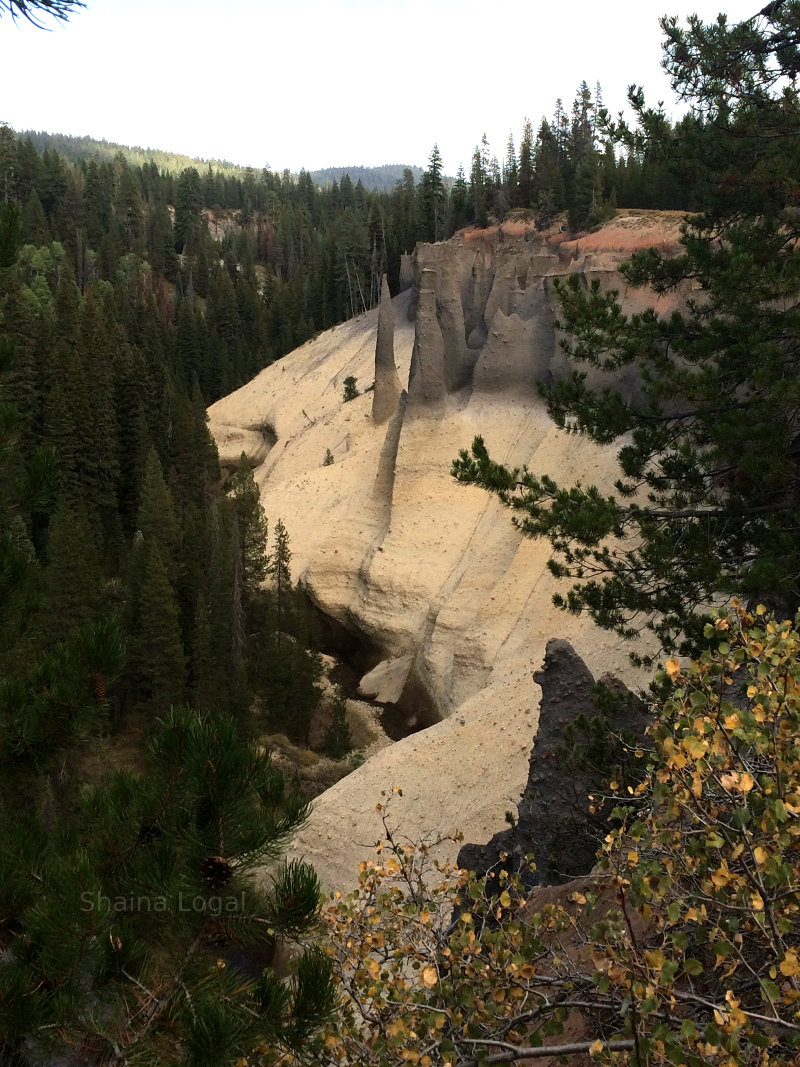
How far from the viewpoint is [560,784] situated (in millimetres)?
10453

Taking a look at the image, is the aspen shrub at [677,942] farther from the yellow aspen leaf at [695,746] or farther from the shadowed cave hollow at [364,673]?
the shadowed cave hollow at [364,673]

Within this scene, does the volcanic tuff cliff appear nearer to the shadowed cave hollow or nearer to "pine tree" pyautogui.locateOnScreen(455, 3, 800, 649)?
the shadowed cave hollow

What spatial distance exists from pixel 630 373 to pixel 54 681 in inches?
759

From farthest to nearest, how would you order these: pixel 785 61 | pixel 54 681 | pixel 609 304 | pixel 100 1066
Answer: pixel 609 304, pixel 785 61, pixel 54 681, pixel 100 1066

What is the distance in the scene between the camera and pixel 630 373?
21.7 m

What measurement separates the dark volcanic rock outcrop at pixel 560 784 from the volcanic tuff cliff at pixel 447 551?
3045 mm

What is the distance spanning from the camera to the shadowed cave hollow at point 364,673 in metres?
21.3

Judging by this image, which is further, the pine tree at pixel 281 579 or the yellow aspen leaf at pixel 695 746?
the pine tree at pixel 281 579

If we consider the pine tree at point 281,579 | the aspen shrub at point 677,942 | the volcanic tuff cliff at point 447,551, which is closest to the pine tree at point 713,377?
the aspen shrub at point 677,942

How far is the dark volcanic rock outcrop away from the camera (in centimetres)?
920

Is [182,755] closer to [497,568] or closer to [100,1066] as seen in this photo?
[100,1066]

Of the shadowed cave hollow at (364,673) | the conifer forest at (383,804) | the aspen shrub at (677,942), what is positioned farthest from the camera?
the shadowed cave hollow at (364,673)

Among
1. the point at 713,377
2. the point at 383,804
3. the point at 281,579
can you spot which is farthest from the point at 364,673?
the point at 713,377

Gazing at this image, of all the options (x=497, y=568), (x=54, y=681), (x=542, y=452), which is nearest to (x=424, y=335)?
(x=542, y=452)
